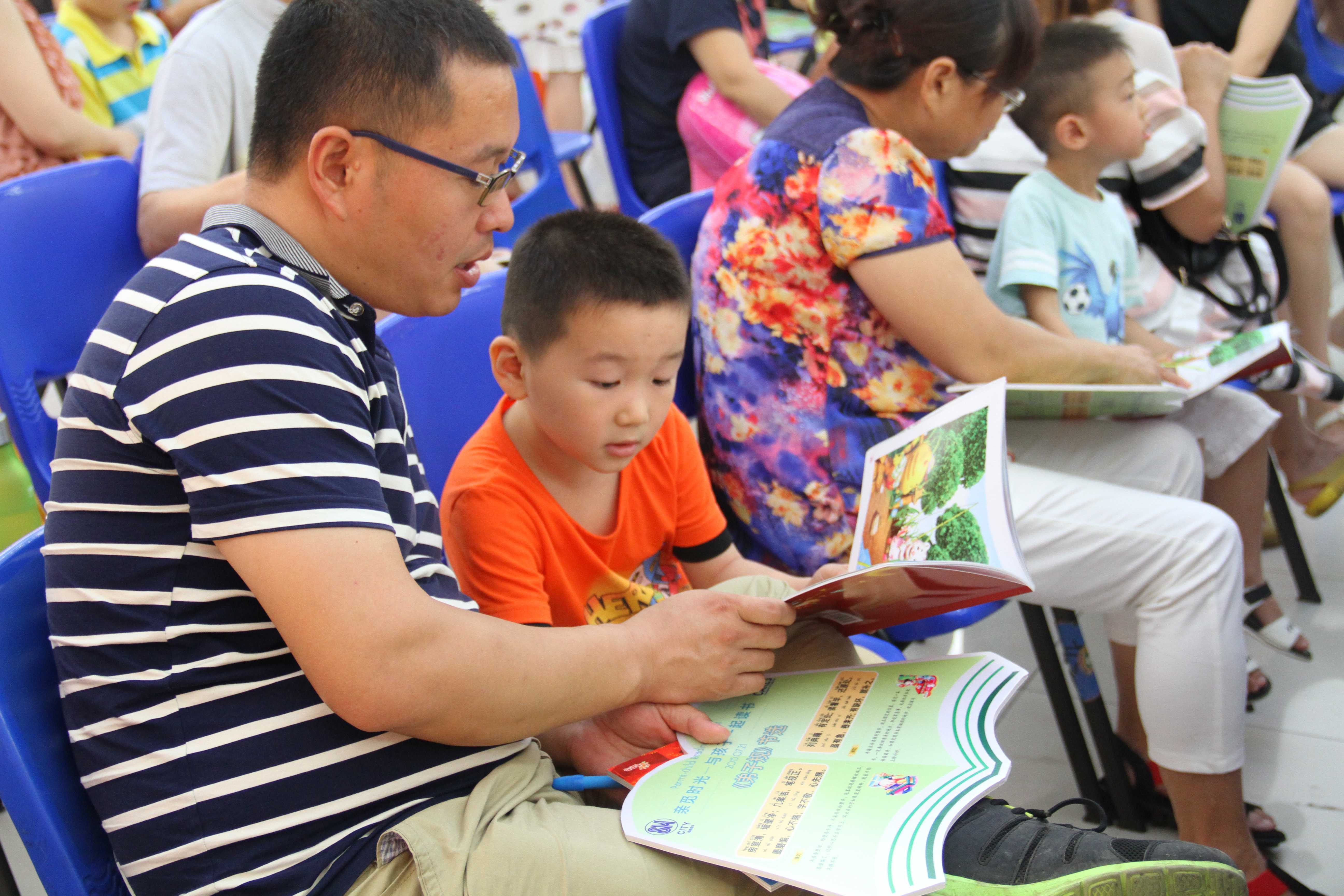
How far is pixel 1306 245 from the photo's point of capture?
2781 mm

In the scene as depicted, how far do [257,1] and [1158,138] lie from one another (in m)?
1.97

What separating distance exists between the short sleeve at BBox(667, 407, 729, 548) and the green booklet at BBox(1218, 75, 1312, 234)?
1778 mm

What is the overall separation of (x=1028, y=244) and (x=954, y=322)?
56 centimetres

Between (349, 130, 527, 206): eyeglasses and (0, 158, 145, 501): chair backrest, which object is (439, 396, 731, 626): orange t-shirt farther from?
(0, 158, 145, 501): chair backrest

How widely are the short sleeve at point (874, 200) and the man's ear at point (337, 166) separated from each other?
0.79 metres

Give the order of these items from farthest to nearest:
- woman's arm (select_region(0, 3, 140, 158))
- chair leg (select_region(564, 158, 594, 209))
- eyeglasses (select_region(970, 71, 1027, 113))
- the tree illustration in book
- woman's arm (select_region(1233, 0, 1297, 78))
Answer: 1. chair leg (select_region(564, 158, 594, 209))
2. woman's arm (select_region(1233, 0, 1297, 78))
3. woman's arm (select_region(0, 3, 140, 158))
4. eyeglasses (select_region(970, 71, 1027, 113))
5. the tree illustration in book

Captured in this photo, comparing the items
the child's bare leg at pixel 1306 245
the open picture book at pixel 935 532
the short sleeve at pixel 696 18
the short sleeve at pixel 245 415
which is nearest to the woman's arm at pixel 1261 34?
the child's bare leg at pixel 1306 245

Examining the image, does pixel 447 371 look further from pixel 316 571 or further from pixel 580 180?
pixel 580 180

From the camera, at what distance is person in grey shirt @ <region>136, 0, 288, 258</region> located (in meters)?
1.95

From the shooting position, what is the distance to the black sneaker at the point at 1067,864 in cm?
84

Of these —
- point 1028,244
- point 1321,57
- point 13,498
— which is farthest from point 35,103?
point 1321,57

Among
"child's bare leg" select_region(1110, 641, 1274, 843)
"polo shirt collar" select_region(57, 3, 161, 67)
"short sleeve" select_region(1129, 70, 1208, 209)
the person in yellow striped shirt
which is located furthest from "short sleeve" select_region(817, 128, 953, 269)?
"polo shirt collar" select_region(57, 3, 161, 67)

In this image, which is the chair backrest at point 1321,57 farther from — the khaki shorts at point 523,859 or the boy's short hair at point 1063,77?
the khaki shorts at point 523,859

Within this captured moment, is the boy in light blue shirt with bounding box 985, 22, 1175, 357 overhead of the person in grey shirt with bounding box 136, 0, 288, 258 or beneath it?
beneath
